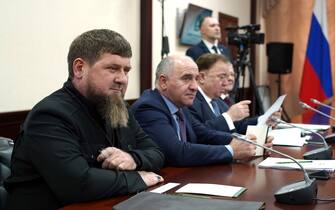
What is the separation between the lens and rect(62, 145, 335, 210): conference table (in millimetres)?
1348

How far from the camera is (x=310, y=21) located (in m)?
6.77

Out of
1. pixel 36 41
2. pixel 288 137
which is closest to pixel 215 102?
pixel 288 137

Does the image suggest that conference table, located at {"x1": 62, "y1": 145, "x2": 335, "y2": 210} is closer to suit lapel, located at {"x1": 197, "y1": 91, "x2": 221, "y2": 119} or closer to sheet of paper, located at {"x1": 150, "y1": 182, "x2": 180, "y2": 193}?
sheet of paper, located at {"x1": 150, "y1": 182, "x2": 180, "y2": 193}

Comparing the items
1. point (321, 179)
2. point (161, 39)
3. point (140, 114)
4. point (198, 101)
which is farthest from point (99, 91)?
point (161, 39)

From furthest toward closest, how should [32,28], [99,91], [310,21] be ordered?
[310,21] → [32,28] → [99,91]

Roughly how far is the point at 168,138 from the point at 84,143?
1.66 ft

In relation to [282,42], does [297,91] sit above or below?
below

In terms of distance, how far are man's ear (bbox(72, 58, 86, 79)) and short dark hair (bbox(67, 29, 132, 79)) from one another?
0.01m

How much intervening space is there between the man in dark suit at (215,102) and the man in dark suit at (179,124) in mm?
184

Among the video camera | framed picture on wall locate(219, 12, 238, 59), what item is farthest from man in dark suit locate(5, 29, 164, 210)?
framed picture on wall locate(219, 12, 238, 59)

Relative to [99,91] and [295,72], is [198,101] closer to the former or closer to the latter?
[99,91]

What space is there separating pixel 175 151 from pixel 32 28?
1.48 m

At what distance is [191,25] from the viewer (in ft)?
16.6

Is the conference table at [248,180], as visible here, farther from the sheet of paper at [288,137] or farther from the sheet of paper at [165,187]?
the sheet of paper at [288,137]
